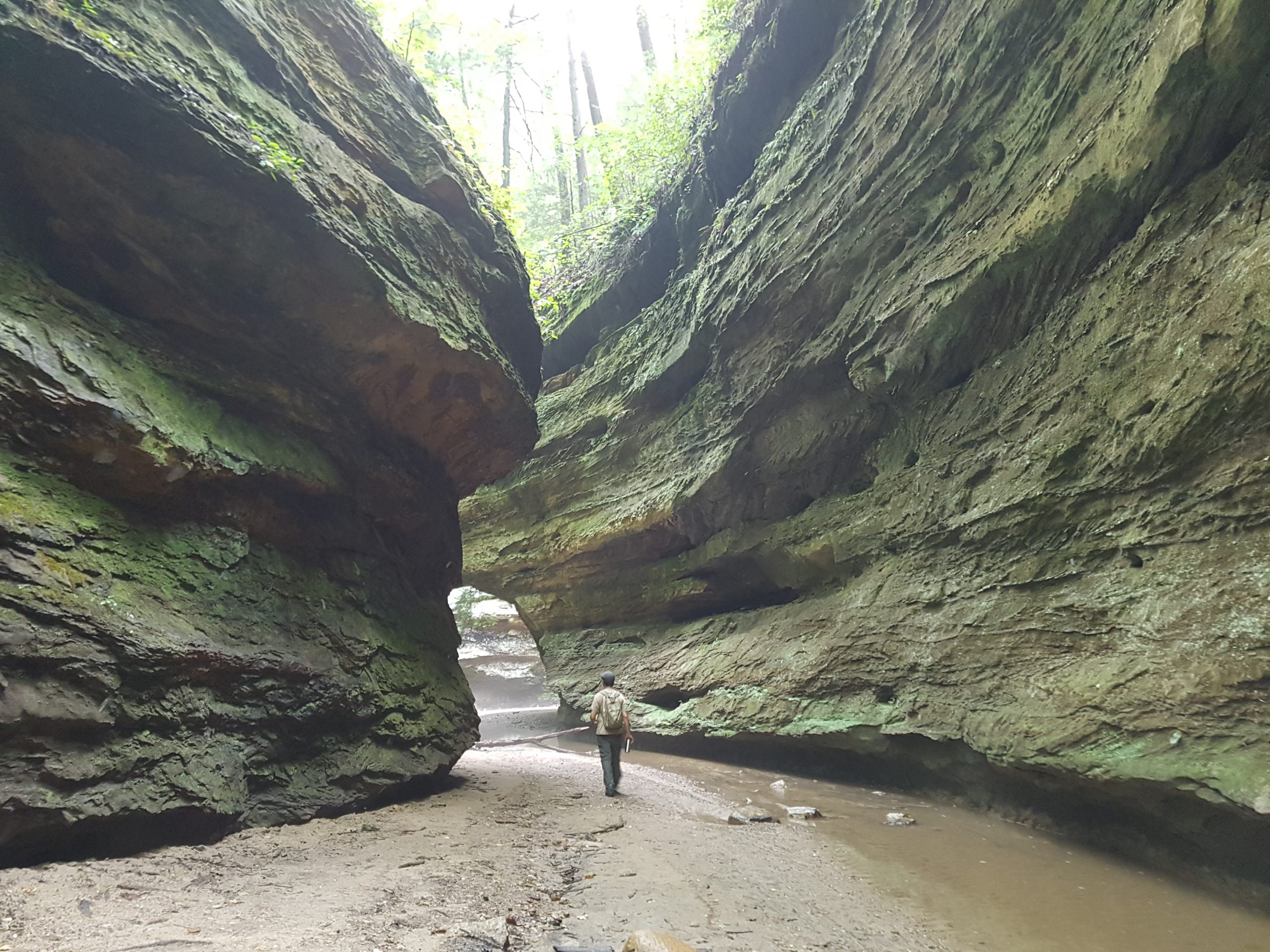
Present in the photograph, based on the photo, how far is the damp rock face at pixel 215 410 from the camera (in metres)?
3.70

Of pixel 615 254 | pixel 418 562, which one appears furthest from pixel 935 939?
pixel 615 254

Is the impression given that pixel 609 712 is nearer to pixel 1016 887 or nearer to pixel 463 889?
pixel 463 889

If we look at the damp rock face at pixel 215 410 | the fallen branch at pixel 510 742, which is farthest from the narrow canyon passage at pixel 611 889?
the fallen branch at pixel 510 742

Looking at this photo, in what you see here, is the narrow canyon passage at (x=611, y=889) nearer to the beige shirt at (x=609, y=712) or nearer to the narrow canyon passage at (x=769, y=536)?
the narrow canyon passage at (x=769, y=536)

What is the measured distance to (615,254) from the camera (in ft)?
50.5

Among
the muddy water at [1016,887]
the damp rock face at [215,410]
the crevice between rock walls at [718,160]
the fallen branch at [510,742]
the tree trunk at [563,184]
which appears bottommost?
the muddy water at [1016,887]

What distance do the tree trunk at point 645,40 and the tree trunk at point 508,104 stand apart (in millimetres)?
6241

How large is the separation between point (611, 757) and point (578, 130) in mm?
24346

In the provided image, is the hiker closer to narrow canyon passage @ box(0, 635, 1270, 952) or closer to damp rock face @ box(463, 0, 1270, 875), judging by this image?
narrow canyon passage @ box(0, 635, 1270, 952)

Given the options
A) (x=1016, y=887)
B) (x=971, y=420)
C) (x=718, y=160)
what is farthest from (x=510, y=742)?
(x=718, y=160)

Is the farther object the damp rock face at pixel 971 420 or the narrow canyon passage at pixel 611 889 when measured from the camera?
the damp rock face at pixel 971 420

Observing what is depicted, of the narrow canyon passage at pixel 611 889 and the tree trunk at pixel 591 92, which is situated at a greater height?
the tree trunk at pixel 591 92

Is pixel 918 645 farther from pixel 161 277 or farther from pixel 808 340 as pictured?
pixel 161 277

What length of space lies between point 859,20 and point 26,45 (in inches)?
390
